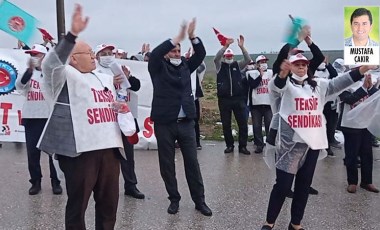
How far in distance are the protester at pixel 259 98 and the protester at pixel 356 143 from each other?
286 centimetres

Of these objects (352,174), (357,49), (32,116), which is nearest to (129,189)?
(32,116)

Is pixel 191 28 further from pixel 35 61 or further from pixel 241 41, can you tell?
pixel 241 41

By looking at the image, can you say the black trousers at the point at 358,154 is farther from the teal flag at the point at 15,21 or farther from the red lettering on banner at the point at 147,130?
the red lettering on banner at the point at 147,130

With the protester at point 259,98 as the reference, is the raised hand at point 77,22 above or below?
above

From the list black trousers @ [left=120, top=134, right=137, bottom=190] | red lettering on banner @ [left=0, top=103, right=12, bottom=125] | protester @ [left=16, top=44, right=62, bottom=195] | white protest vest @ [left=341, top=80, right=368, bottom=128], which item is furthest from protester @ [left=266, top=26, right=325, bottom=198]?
red lettering on banner @ [left=0, top=103, right=12, bottom=125]

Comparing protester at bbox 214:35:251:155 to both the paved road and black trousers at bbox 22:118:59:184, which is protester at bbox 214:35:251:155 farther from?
black trousers at bbox 22:118:59:184

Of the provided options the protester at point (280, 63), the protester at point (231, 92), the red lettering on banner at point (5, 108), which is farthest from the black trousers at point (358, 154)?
the red lettering on banner at point (5, 108)

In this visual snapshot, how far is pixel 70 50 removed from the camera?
11.7 feet

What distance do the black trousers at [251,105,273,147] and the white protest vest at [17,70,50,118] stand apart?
453 cm

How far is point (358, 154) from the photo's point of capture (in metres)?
6.69

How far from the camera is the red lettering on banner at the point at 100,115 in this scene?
3.88 m

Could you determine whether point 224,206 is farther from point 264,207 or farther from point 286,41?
point 286,41

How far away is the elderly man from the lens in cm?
384

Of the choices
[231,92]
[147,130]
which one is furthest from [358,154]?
[147,130]
